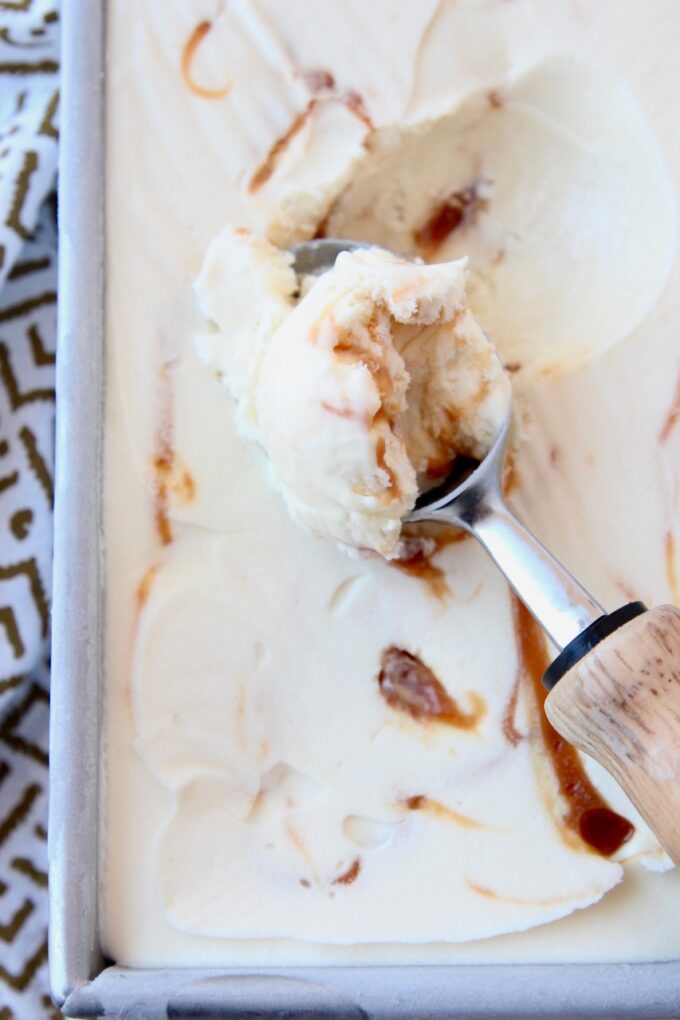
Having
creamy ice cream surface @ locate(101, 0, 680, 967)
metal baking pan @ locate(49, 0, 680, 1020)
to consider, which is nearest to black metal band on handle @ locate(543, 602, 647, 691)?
creamy ice cream surface @ locate(101, 0, 680, 967)

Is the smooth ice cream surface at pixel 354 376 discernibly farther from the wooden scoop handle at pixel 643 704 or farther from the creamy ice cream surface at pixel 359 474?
the wooden scoop handle at pixel 643 704

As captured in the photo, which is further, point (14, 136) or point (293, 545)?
point (14, 136)

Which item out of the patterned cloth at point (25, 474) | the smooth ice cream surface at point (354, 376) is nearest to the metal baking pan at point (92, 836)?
the smooth ice cream surface at point (354, 376)

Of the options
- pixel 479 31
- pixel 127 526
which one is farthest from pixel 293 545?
pixel 479 31

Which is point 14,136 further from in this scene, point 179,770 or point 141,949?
point 141,949

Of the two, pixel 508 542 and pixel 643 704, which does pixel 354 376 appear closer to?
pixel 508 542
